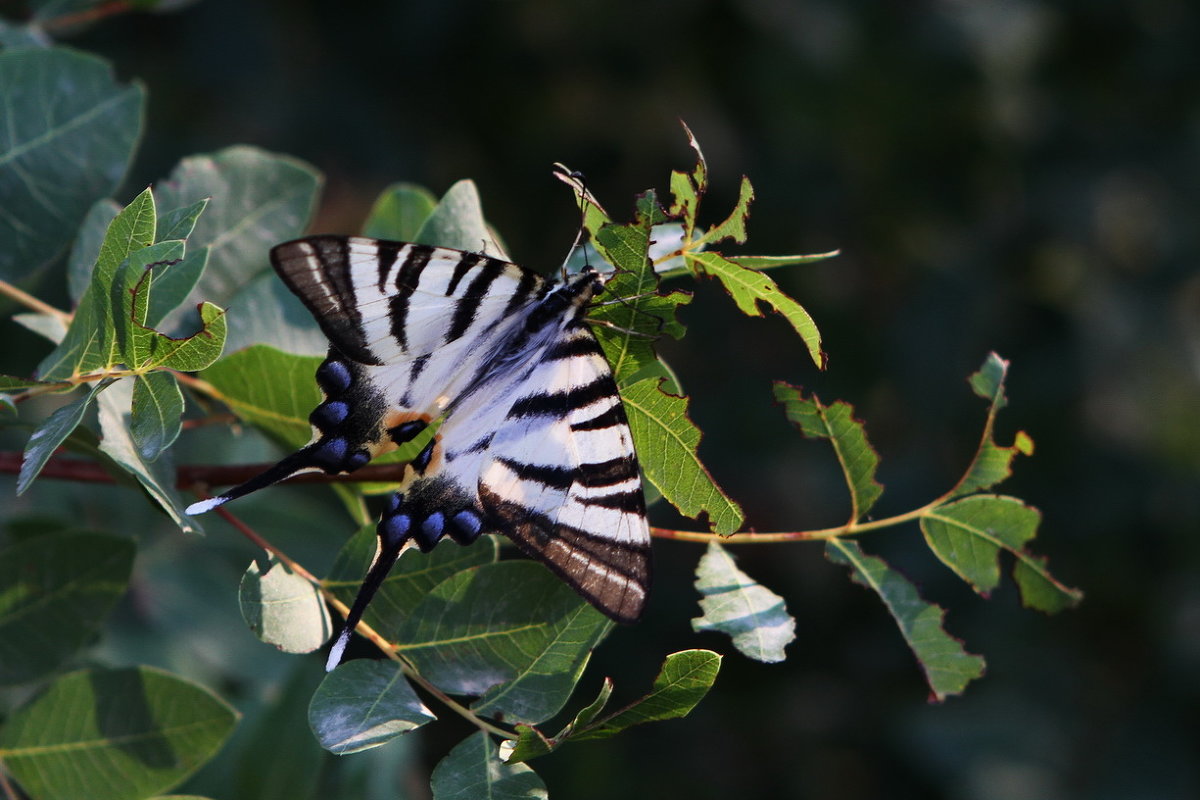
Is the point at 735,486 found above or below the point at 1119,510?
below

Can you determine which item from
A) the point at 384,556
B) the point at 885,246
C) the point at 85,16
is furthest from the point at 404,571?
the point at 885,246

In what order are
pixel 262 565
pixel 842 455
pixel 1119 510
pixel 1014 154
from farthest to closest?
pixel 1014 154, pixel 1119 510, pixel 842 455, pixel 262 565

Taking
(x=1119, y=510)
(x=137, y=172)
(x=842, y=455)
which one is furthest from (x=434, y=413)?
(x=1119, y=510)

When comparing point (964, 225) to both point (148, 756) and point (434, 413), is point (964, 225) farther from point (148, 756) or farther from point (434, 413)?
point (148, 756)

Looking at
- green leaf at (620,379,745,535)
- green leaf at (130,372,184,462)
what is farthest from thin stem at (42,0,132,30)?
green leaf at (620,379,745,535)

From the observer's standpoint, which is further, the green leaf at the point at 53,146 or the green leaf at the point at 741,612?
the green leaf at the point at 53,146

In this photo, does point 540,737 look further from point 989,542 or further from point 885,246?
point 885,246

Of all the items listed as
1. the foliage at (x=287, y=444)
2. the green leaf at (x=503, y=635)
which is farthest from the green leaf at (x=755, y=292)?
the green leaf at (x=503, y=635)

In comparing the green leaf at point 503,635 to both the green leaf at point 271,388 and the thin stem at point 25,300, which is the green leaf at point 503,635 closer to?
the green leaf at point 271,388
